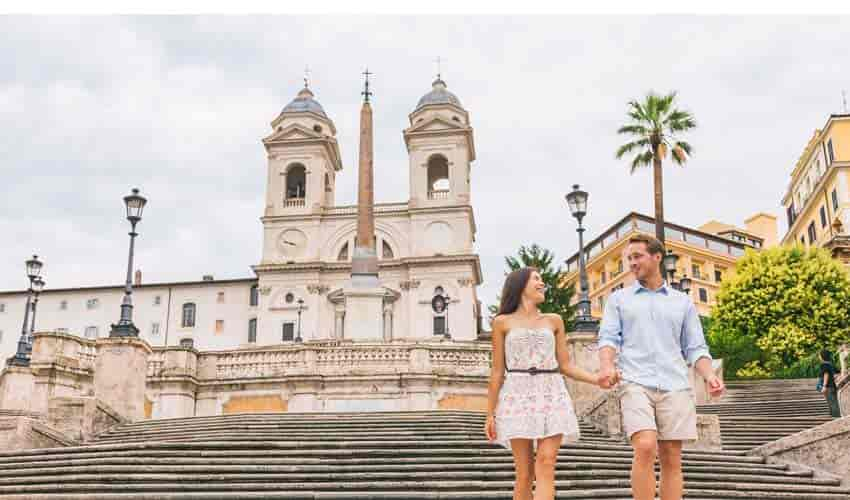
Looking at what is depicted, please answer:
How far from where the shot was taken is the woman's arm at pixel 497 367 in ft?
19.9

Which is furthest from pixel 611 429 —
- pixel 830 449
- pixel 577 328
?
pixel 577 328

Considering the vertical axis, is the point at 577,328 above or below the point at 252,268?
below

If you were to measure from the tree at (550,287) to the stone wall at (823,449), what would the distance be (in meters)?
35.0

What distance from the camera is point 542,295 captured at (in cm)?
619

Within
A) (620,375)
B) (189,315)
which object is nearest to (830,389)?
(620,375)

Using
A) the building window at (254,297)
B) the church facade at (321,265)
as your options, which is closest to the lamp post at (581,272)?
the church facade at (321,265)

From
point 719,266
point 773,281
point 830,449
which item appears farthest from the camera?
point 719,266

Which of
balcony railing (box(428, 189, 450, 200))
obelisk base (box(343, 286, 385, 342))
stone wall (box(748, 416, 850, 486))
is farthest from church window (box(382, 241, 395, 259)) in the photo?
stone wall (box(748, 416, 850, 486))

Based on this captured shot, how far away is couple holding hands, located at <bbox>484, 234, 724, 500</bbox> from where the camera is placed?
578cm

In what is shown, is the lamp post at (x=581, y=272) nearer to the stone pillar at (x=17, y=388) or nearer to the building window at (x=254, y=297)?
the stone pillar at (x=17, y=388)

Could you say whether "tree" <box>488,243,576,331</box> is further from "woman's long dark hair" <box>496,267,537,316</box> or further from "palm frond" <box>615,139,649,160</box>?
"woman's long dark hair" <box>496,267,537,316</box>

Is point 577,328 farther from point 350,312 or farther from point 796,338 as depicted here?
point 796,338

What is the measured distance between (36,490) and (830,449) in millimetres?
9973

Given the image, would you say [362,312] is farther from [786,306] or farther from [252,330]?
[252,330]
